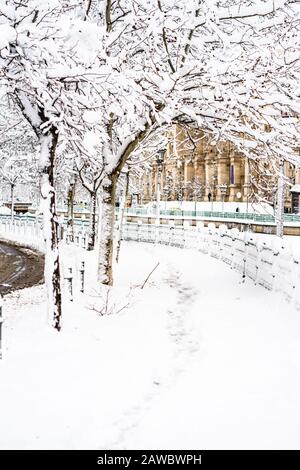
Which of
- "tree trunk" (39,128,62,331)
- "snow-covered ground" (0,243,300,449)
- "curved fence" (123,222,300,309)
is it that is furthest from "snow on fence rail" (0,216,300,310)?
"tree trunk" (39,128,62,331)

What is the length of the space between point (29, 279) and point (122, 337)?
978cm

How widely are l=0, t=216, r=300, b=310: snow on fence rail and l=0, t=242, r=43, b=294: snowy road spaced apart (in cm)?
246

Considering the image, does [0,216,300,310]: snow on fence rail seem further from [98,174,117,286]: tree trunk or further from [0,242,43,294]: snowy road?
[98,174,117,286]: tree trunk

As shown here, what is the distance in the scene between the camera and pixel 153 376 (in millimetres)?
6906

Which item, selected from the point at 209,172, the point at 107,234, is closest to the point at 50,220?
the point at 107,234

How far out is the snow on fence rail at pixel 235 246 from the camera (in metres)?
11.6

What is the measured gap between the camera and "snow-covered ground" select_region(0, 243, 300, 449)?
520cm

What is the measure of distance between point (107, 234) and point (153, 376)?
22.8 feet

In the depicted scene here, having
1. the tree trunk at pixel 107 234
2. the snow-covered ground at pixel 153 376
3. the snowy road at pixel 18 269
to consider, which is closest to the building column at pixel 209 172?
the snowy road at pixel 18 269

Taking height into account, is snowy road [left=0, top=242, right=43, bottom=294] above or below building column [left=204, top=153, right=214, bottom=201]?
below

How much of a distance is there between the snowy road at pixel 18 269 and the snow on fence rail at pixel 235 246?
8.08 feet

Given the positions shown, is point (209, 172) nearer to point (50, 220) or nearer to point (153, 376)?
point (50, 220)

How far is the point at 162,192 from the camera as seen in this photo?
95375 mm

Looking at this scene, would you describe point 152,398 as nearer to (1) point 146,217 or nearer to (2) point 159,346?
(2) point 159,346
